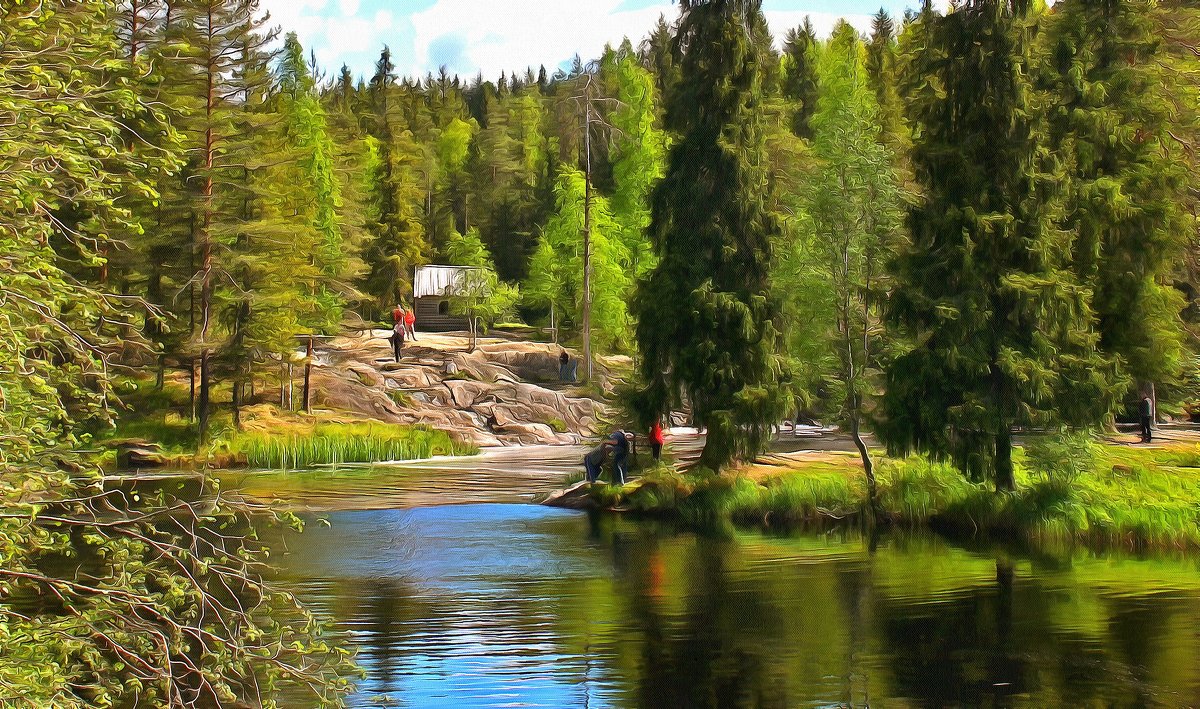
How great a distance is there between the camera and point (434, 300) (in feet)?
257

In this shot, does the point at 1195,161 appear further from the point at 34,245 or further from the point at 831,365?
the point at 34,245

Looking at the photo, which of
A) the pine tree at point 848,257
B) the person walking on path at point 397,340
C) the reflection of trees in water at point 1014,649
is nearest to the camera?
the reflection of trees in water at point 1014,649

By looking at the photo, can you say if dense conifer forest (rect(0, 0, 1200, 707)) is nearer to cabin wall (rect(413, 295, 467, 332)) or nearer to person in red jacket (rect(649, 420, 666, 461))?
person in red jacket (rect(649, 420, 666, 461))

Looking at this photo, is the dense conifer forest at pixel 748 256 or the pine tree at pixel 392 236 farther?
the pine tree at pixel 392 236

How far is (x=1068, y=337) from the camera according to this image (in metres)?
25.0

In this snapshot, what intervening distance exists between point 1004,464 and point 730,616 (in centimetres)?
1062

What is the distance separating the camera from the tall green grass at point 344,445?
4084cm

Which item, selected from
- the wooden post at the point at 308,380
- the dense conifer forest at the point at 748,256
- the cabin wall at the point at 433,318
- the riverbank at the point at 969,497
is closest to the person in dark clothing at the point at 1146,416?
the dense conifer forest at the point at 748,256

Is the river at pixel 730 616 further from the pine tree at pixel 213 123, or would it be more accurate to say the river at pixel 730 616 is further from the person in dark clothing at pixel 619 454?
the pine tree at pixel 213 123

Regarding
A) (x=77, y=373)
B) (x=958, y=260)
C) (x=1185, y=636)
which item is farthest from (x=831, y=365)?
(x=77, y=373)

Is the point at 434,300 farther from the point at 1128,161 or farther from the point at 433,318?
the point at 1128,161

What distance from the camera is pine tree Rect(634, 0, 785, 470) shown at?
Answer: 27969 mm

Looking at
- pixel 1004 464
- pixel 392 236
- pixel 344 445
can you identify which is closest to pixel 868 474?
pixel 1004 464

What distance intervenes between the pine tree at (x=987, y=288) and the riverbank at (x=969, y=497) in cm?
92
